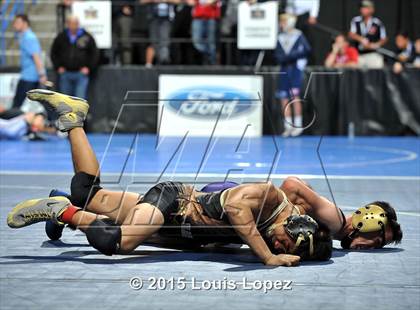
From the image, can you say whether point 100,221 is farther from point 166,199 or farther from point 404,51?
point 404,51

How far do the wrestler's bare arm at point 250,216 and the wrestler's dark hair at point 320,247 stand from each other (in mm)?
110

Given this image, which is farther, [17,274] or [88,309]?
[17,274]

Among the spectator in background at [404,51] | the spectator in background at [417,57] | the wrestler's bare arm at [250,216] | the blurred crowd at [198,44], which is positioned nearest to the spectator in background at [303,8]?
the blurred crowd at [198,44]

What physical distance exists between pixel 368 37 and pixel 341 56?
2.10ft

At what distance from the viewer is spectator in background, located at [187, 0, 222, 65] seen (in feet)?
57.4

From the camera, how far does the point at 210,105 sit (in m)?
17.4

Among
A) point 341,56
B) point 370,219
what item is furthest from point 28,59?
point 370,219

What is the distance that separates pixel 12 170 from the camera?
39.1 feet

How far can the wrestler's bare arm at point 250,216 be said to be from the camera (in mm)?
5809

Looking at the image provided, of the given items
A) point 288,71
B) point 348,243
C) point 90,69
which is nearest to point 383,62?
point 288,71

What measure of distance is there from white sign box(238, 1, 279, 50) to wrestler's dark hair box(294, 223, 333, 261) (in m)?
11.4

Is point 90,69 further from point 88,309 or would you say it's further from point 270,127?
point 88,309

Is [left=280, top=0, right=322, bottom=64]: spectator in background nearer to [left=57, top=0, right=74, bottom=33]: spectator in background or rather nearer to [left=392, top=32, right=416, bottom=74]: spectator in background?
[left=392, top=32, right=416, bottom=74]: spectator in background

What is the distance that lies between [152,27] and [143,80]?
116 cm
